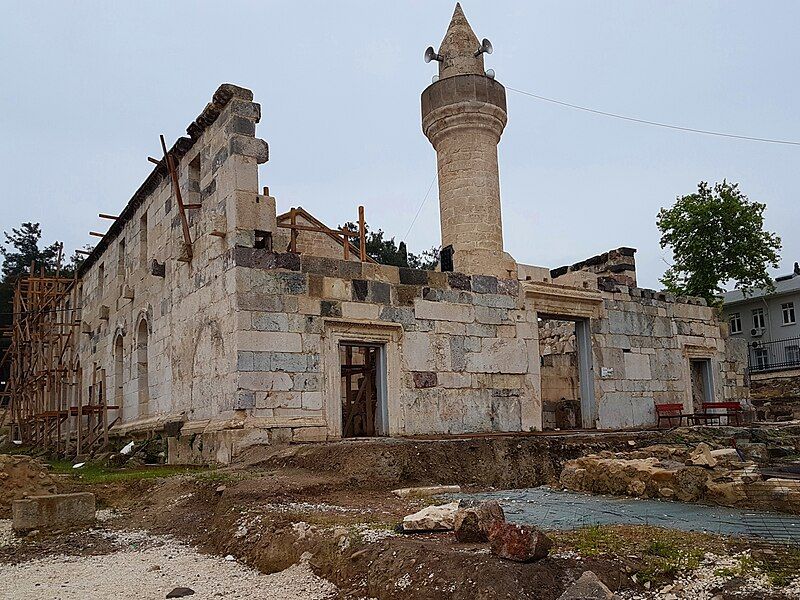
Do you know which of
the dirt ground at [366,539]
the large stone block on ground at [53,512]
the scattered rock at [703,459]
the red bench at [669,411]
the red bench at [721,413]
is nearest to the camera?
the dirt ground at [366,539]

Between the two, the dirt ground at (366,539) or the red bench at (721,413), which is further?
the red bench at (721,413)

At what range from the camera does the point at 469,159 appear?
16.8 metres

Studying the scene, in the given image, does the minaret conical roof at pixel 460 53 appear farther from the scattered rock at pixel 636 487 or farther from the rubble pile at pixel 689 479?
the scattered rock at pixel 636 487

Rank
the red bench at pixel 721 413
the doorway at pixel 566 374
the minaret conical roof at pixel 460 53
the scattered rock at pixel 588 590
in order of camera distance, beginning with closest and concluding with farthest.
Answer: the scattered rock at pixel 588 590, the red bench at pixel 721 413, the doorway at pixel 566 374, the minaret conical roof at pixel 460 53

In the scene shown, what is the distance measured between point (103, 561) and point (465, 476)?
216 inches

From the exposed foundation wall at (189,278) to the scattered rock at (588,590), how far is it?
8.07 meters

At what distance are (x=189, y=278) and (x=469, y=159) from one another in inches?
251

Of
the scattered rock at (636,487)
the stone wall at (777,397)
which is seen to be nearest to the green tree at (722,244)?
the stone wall at (777,397)

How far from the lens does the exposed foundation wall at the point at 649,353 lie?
53.5 ft

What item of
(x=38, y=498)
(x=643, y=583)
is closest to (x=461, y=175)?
(x=38, y=498)

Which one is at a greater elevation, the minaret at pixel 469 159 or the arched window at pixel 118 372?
the minaret at pixel 469 159

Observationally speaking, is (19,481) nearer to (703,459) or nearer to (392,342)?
(392,342)

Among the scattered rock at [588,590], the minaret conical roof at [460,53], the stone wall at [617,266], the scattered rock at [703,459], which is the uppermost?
the minaret conical roof at [460,53]

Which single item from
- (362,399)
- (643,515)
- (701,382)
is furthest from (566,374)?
(643,515)
